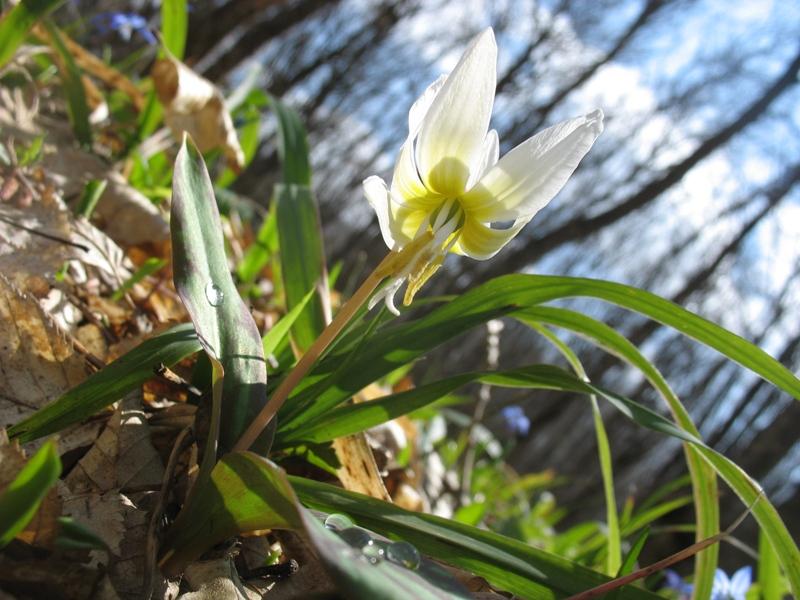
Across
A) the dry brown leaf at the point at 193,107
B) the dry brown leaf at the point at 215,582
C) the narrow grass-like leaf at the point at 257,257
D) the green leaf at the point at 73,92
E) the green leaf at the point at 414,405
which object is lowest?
the dry brown leaf at the point at 215,582

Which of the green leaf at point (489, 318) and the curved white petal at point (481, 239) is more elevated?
the curved white petal at point (481, 239)

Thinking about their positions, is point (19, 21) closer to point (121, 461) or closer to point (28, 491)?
point (121, 461)

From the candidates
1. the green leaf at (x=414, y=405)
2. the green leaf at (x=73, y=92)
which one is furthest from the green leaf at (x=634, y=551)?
the green leaf at (x=73, y=92)

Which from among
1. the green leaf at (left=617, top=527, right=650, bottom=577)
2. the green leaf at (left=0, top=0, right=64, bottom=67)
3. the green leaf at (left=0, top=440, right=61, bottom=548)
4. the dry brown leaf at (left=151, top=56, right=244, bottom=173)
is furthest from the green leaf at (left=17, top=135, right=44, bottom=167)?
the green leaf at (left=617, top=527, right=650, bottom=577)

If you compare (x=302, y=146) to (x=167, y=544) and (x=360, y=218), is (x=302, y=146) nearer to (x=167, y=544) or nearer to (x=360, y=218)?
(x=167, y=544)

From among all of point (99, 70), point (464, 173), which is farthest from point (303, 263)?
point (99, 70)

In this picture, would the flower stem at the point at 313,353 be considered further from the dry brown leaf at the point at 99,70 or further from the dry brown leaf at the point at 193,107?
the dry brown leaf at the point at 99,70

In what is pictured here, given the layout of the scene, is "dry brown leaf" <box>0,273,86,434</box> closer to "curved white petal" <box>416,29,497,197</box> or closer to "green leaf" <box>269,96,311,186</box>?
"curved white petal" <box>416,29,497,197</box>
